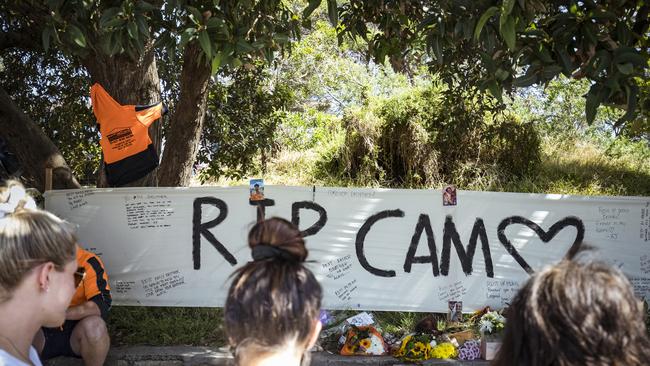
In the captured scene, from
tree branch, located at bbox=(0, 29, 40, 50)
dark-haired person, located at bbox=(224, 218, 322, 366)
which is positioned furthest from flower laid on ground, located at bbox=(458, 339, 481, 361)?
tree branch, located at bbox=(0, 29, 40, 50)

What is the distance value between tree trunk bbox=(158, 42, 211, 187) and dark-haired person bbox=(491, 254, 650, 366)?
187 inches

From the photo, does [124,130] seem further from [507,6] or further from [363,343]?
[507,6]

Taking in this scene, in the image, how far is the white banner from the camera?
548 cm

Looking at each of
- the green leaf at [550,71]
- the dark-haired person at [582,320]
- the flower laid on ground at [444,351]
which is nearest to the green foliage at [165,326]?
the flower laid on ground at [444,351]

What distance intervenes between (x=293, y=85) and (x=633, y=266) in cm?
1261

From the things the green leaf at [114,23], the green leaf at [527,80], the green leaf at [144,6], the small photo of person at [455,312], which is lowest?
the small photo of person at [455,312]

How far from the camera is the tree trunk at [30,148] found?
592 centimetres

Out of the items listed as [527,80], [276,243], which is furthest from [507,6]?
[276,243]

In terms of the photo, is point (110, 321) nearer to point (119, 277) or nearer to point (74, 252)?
point (119, 277)

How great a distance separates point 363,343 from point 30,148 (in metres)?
3.62

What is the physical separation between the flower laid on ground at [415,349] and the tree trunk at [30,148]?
343cm

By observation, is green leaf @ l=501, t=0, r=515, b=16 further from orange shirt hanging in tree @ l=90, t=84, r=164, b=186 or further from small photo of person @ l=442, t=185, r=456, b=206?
orange shirt hanging in tree @ l=90, t=84, r=164, b=186

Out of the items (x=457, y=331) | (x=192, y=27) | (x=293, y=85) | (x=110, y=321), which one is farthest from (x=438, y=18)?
(x=293, y=85)

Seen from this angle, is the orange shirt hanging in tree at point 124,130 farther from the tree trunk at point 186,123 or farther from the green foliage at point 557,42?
the green foliage at point 557,42
